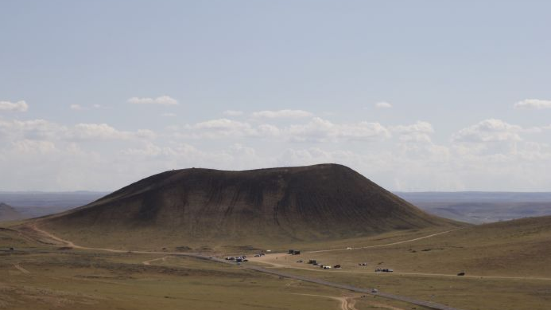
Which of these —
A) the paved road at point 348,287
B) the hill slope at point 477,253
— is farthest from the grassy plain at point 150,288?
the hill slope at point 477,253

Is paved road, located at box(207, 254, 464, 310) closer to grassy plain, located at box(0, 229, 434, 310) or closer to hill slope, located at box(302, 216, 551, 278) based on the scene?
grassy plain, located at box(0, 229, 434, 310)

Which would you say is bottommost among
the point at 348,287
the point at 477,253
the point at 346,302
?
the point at 346,302

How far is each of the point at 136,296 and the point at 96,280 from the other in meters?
22.3

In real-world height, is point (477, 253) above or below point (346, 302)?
above

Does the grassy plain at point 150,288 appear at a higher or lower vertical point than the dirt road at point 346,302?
higher

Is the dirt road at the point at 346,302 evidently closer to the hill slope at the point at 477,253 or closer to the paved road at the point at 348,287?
the paved road at the point at 348,287

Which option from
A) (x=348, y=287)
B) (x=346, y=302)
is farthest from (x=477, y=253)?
(x=346, y=302)

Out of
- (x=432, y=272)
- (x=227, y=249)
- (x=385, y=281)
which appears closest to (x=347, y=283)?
(x=385, y=281)

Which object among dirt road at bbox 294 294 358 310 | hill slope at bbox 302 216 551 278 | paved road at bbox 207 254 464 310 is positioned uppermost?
hill slope at bbox 302 216 551 278

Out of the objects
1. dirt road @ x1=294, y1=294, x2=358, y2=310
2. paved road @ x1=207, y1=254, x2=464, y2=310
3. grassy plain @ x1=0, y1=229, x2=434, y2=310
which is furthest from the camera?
dirt road @ x1=294, y1=294, x2=358, y2=310

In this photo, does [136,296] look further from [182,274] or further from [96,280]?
[182,274]

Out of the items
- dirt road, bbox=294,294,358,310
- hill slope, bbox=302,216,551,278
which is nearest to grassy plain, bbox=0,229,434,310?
dirt road, bbox=294,294,358,310

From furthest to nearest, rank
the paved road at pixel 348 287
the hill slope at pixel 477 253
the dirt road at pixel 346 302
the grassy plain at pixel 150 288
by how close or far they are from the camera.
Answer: the hill slope at pixel 477 253, the dirt road at pixel 346 302, the paved road at pixel 348 287, the grassy plain at pixel 150 288

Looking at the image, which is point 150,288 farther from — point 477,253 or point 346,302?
point 477,253
